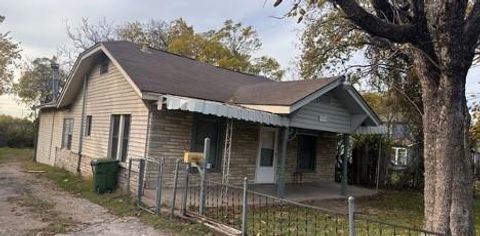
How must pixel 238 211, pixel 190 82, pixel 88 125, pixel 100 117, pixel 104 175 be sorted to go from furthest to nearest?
1. pixel 88 125
2. pixel 100 117
3. pixel 190 82
4. pixel 104 175
5. pixel 238 211

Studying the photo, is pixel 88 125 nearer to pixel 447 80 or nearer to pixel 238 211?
pixel 238 211

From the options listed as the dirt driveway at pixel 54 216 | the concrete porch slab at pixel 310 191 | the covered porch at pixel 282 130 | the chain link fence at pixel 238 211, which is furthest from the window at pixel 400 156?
the dirt driveway at pixel 54 216

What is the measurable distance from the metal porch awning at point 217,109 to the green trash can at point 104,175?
236 cm

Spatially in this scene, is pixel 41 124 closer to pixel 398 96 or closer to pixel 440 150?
pixel 398 96

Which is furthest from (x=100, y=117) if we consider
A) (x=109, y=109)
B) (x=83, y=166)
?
(x=83, y=166)

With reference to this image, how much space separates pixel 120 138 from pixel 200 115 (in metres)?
2.68

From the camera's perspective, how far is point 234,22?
37.3 m

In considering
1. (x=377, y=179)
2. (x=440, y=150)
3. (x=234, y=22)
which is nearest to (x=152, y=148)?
(x=440, y=150)

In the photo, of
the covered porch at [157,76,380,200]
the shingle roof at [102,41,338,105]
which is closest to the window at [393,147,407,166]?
the covered porch at [157,76,380,200]

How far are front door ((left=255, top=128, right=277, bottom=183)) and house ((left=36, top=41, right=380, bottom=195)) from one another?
0.11ft

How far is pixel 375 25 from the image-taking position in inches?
234

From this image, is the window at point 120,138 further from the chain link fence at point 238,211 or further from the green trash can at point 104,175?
the chain link fence at point 238,211

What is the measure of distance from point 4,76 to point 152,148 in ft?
93.9

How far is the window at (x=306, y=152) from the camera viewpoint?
16.1m
